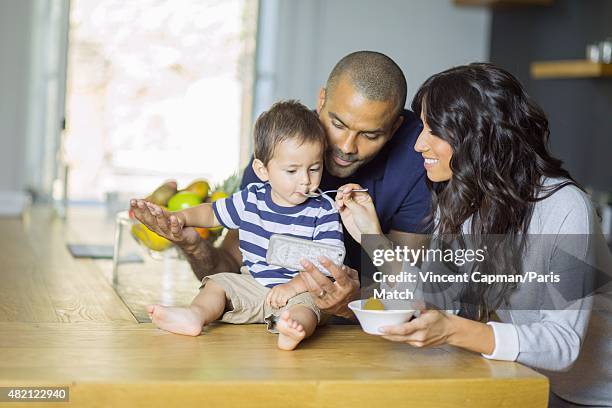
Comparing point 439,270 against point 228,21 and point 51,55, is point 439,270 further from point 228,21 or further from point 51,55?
point 228,21

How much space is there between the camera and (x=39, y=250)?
285 cm

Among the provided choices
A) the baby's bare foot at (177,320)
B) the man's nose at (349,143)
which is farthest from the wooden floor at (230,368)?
the man's nose at (349,143)

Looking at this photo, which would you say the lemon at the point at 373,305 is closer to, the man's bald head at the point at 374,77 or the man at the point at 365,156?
the man at the point at 365,156

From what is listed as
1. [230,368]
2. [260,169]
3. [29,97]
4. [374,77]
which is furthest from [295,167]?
[29,97]

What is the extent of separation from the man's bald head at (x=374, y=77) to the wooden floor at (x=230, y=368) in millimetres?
591

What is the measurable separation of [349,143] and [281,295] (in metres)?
0.47

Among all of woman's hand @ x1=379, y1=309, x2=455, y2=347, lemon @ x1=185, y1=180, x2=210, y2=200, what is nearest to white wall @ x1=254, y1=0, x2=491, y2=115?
lemon @ x1=185, y1=180, x2=210, y2=200

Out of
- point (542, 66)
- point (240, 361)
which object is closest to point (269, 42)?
point (542, 66)

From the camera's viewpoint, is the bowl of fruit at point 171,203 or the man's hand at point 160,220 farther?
the bowl of fruit at point 171,203

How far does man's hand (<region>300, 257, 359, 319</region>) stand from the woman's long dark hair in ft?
0.88

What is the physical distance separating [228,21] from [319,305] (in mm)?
5057

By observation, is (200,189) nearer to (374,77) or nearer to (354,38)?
(374,77)

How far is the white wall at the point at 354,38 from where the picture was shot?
19.2 feet

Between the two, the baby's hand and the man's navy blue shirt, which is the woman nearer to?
the baby's hand
